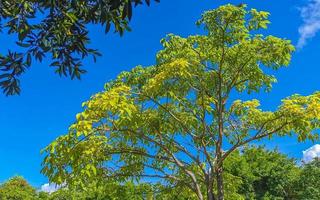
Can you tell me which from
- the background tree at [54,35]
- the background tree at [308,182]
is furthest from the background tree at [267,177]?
the background tree at [54,35]

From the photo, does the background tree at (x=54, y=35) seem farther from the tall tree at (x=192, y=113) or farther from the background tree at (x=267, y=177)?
the background tree at (x=267, y=177)

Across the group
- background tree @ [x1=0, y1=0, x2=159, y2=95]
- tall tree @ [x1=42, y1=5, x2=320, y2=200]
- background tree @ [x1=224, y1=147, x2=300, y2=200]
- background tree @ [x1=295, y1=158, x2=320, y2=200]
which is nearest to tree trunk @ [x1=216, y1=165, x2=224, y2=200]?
tall tree @ [x1=42, y1=5, x2=320, y2=200]

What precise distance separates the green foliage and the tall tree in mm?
29200

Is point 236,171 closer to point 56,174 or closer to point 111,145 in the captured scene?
point 111,145

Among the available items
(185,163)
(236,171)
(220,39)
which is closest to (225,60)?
(220,39)

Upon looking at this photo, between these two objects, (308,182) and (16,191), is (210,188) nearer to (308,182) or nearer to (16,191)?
(308,182)

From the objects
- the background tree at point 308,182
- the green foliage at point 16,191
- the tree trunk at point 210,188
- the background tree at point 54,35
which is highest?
the green foliage at point 16,191

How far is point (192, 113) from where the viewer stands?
15305mm

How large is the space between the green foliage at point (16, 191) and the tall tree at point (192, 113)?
2920cm

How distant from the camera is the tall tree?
1299 centimetres

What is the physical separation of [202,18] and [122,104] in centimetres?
427

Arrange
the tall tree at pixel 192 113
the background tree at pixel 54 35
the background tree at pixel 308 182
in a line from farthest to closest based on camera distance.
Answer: the background tree at pixel 308 182, the tall tree at pixel 192 113, the background tree at pixel 54 35

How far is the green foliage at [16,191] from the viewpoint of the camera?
4469cm

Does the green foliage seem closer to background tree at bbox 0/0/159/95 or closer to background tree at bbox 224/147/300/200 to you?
background tree at bbox 224/147/300/200
